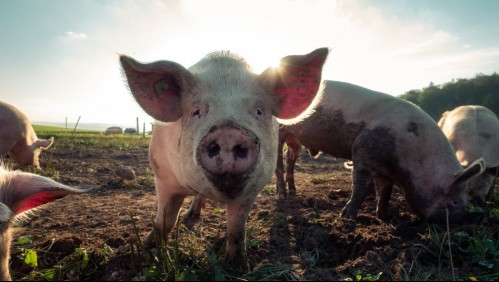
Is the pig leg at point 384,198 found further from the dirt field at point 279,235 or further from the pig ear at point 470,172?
the pig ear at point 470,172

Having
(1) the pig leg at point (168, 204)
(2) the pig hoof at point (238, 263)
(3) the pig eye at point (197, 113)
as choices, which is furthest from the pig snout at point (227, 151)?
(1) the pig leg at point (168, 204)

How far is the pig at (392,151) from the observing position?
13.2 ft

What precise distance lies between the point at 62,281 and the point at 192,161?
1073mm

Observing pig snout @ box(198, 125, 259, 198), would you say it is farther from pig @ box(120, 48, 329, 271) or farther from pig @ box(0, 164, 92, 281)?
pig @ box(0, 164, 92, 281)

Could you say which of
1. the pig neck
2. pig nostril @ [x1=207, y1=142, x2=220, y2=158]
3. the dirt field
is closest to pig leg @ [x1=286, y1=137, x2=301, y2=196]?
the dirt field

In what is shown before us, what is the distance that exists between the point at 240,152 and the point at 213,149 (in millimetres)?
156

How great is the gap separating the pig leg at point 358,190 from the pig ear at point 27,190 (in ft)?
10.5

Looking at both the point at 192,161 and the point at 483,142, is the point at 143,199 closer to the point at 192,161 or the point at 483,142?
the point at 192,161

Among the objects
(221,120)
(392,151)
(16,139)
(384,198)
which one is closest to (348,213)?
(384,198)

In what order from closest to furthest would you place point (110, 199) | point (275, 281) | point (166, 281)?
point (166, 281), point (275, 281), point (110, 199)

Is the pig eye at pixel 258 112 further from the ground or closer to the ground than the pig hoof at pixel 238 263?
further from the ground

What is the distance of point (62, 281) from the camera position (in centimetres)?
213

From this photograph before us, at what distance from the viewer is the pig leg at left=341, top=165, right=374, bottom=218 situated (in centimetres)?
436

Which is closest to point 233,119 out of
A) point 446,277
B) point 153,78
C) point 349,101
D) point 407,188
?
point 153,78
